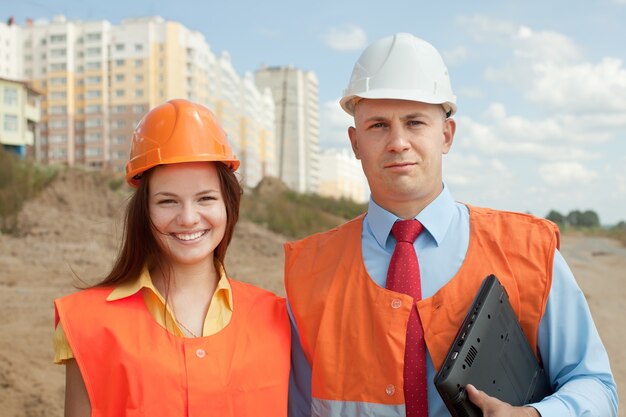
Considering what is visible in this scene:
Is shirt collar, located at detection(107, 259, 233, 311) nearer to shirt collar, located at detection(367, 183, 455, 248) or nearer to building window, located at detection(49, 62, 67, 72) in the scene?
shirt collar, located at detection(367, 183, 455, 248)

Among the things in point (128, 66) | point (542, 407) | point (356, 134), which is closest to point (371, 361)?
point (542, 407)

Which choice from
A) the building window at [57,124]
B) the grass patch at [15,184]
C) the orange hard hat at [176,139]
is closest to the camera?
the orange hard hat at [176,139]

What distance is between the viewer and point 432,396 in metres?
2.54

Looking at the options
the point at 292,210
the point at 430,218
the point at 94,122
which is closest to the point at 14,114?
the point at 94,122

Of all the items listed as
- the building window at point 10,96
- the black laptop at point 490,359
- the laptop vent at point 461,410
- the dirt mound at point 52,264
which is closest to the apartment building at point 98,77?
the building window at point 10,96

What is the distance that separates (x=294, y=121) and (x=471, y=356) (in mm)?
87087

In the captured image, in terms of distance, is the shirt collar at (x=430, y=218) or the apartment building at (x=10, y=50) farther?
the apartment building at (x=10, y=50)

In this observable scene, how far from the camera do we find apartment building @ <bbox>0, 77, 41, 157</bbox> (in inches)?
1373

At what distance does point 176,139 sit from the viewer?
8.73 ft

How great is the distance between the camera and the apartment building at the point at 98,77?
5231cm

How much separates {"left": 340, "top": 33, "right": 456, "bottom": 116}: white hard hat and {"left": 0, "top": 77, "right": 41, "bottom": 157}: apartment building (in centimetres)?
3512

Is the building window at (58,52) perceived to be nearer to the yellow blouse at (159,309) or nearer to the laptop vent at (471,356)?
the yellow blouse at (159,309)

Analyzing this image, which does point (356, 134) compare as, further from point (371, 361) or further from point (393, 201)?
point (371, 361)

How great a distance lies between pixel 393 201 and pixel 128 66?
53.0 meters
